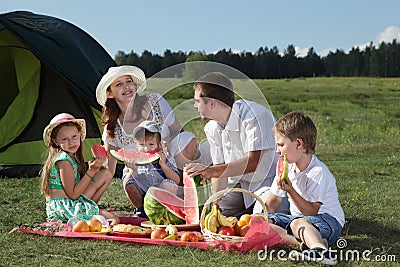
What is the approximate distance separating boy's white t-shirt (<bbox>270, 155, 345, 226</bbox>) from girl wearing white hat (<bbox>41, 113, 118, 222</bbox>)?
1.52m

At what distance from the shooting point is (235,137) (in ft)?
15.3

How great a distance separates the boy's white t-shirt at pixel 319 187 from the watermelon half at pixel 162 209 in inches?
39.8

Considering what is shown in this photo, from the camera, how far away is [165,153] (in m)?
5.00

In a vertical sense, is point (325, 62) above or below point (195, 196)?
above

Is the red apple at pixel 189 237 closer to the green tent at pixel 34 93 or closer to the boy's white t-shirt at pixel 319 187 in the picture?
the boy's white t-shirt at pixel 319 187

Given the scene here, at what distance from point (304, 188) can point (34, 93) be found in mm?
4393

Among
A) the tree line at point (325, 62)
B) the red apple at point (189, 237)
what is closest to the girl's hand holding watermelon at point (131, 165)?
the red apple at point (189, 237)

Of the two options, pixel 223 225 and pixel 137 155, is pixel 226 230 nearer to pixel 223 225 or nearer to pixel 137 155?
pixel 223 225

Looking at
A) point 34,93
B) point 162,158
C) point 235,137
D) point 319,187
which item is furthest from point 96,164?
point 34,93

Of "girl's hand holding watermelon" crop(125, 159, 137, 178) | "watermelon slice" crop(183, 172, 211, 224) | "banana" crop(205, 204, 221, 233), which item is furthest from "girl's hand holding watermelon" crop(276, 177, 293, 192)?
"girl's hand holding watermelon" crop(125, 159, 137, 178)

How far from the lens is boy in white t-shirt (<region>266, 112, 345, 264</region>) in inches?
152

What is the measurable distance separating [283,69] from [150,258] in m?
18.6

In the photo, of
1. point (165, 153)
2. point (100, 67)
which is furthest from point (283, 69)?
point (165, 153)

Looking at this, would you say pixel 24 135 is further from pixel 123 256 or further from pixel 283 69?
pixel 283 69
